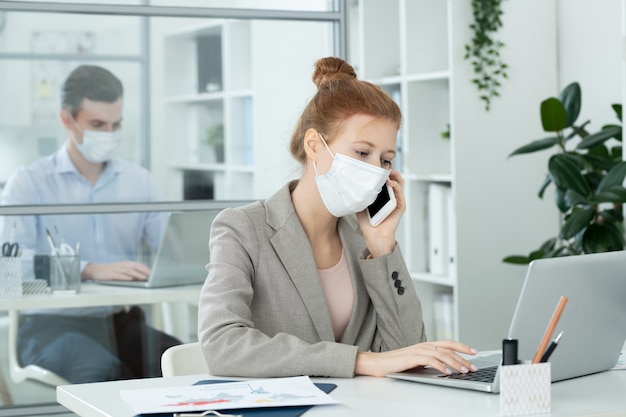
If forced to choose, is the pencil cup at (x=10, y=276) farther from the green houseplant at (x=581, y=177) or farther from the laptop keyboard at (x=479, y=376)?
the laptop keyboard at (x=479, y=376)

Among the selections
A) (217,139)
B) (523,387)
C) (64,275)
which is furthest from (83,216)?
(523,387)

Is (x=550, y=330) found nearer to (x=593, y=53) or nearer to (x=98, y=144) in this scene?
(x=98, y=144)

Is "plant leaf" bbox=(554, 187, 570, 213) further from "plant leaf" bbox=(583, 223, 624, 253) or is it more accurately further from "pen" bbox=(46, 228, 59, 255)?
"pen" bbox=(46, 228, 59, 255)

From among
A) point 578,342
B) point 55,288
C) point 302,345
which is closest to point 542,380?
point 578,342

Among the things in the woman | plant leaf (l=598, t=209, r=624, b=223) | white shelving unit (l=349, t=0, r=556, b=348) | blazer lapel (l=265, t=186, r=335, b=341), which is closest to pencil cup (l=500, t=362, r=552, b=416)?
the woman

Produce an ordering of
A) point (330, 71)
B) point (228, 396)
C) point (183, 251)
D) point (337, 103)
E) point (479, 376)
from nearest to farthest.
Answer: point (228, 396), point (479, 376), point (337, 103), point (330, 71), point (183, 251)

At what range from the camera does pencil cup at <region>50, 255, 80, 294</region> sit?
11.0ft

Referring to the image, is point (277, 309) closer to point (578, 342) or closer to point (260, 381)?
point (260, 381)

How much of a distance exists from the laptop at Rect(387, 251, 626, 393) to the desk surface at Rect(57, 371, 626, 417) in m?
0.02

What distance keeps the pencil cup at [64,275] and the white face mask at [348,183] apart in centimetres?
154

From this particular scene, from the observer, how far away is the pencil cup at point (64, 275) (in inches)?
132

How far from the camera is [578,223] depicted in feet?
10.7

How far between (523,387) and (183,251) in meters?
2.27

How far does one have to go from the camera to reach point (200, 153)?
11.7 ft
